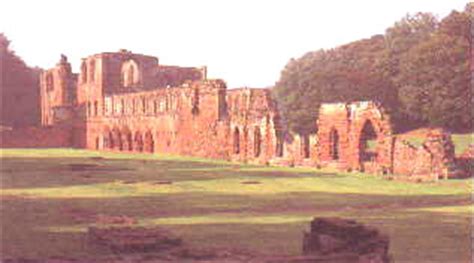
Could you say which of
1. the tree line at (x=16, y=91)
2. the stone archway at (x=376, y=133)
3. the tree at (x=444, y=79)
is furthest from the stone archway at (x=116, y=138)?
the stone archway at (x=376, y=133)

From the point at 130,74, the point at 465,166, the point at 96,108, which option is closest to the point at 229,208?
the point at 465,166

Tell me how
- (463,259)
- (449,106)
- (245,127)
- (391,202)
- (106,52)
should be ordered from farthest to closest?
1. (106,52)
2. (449,106)
3. (245,127)
4. (391,202)
5. (463,259)

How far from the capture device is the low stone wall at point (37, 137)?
47.5 meters

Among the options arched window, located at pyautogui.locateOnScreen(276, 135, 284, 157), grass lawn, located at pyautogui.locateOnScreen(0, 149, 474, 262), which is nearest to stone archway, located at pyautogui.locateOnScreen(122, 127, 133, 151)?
arched window, located at pyautogui.locateOnScreen(276, 135, 284, 157)

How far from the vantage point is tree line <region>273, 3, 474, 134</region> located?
44500 mm

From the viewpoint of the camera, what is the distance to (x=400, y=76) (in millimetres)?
50125

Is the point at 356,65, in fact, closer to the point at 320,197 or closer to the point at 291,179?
the point at 291,179

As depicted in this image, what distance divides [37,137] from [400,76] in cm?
2645

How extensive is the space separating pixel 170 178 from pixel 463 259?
12.3 m

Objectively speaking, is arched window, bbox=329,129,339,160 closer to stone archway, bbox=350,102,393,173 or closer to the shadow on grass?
stone archway, bbox=350,102,393,173

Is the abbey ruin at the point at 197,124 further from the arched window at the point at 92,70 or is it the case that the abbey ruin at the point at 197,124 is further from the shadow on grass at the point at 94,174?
the shadow on grass at the point at 94,174

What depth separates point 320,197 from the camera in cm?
1565

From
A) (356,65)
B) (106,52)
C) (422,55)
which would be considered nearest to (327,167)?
(422,55)

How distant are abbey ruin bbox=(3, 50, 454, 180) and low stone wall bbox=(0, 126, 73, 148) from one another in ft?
0.25
